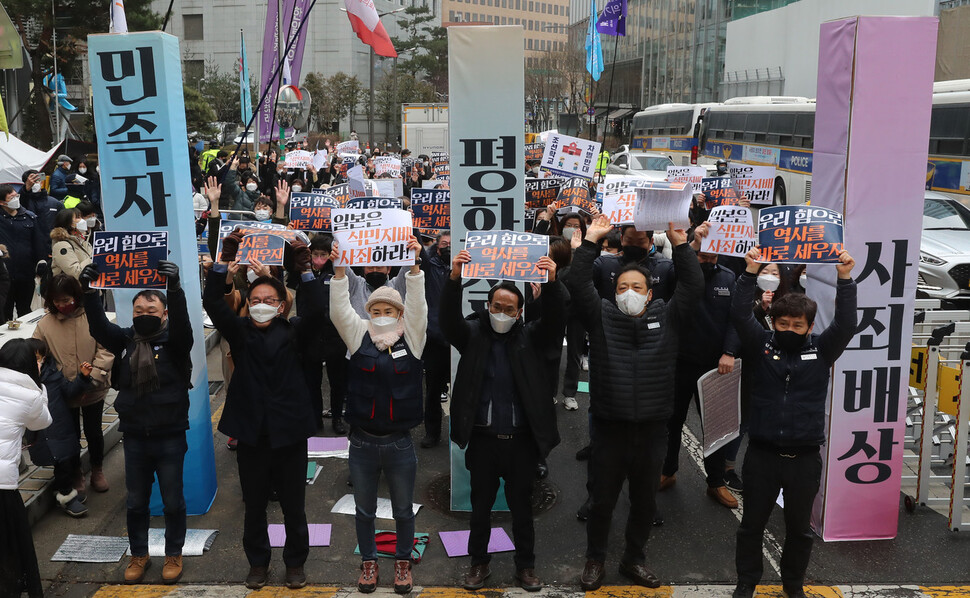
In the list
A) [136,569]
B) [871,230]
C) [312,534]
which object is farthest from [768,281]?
[136,569]

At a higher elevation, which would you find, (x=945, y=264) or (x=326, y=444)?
(x=945, y=264)

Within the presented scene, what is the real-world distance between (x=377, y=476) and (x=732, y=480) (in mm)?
3181

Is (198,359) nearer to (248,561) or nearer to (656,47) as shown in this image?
(248,561)

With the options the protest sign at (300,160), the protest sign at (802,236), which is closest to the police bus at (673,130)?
the protest sign at (300,160)

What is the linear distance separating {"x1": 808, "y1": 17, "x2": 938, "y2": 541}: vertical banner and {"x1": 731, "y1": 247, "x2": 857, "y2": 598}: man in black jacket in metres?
0.93

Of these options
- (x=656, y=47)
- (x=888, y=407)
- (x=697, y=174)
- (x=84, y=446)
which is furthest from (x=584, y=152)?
(x=656, y=47)

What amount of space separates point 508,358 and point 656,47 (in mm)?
61595

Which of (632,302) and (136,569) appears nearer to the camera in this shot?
(632,302)

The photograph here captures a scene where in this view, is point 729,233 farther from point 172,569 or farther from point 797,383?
point 172,569

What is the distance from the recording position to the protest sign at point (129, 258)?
5.55 m

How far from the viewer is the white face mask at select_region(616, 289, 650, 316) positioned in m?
5.29

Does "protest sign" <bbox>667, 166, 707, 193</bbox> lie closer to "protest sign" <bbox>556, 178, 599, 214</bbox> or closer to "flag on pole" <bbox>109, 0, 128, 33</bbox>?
"protest sign" <bbox>556, 178, 599, 214</bbox>

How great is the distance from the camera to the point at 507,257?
17.5 ft

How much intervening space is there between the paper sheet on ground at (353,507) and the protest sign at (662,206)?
9.08 feet
